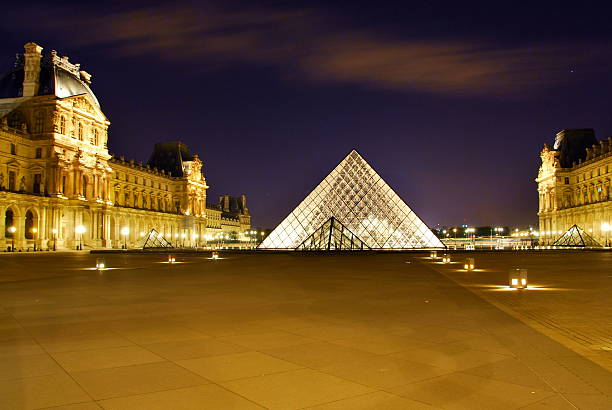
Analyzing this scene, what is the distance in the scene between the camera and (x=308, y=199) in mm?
43844

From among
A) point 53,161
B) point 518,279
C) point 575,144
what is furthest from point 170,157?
point 518,279

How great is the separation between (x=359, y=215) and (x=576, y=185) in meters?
49.7

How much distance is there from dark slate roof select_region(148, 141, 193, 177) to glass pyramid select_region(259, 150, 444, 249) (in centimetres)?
4781

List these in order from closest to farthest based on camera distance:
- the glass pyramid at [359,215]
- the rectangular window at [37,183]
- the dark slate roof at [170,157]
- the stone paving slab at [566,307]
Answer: the stone paving slab at [566,307] < the glass pyramid at [359,215] < the rectangular window at [37,183] < the dark slate roof at [170,157]

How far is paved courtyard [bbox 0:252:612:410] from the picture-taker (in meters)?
4.11

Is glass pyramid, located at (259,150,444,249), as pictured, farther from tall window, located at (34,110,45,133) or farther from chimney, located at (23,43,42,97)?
chimney, located at (23,43,42,97)

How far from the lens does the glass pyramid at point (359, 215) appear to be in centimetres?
4269

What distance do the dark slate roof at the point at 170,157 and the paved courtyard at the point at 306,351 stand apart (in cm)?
7940

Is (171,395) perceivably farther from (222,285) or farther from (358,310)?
(222,285)

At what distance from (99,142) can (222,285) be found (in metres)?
48.8

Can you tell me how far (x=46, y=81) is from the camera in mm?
51844

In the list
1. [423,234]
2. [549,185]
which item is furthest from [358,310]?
[549,185]

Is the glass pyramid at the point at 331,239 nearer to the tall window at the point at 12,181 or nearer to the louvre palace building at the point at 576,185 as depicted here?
the tall window at the point at 12,181

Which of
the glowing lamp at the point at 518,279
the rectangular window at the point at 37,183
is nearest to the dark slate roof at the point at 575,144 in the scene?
the rectangular window at the point at 37,183
